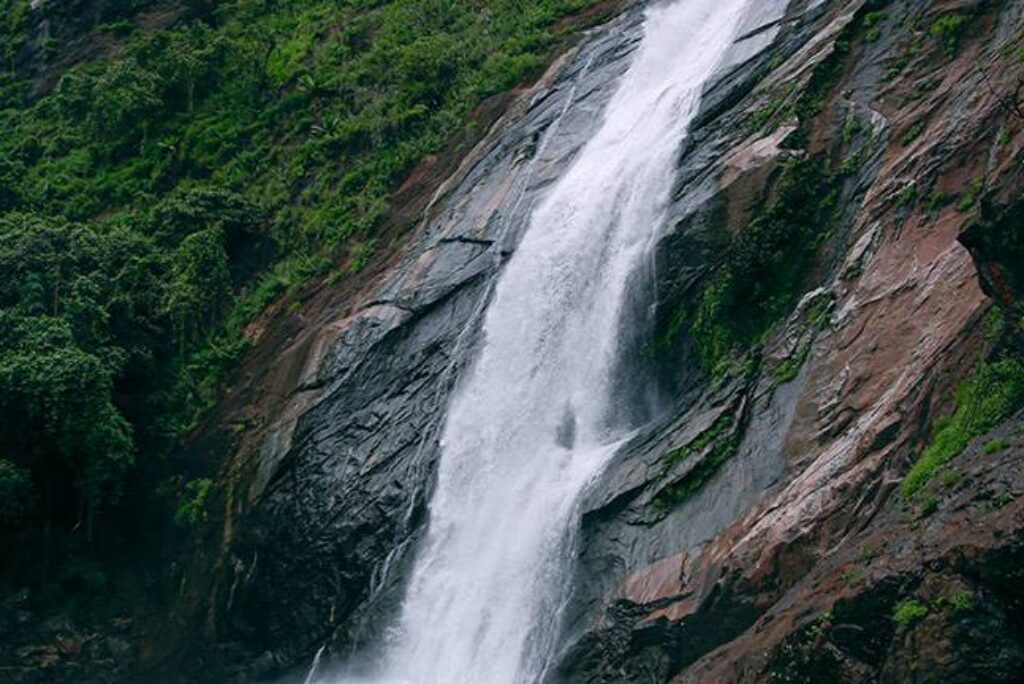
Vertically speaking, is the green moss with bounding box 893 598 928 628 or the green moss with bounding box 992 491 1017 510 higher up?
the green moss with bounding box 992 491 1017 510

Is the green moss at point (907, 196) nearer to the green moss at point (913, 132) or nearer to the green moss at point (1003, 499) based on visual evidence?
the green moss at point (913, 132)

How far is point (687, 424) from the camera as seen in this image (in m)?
20.1

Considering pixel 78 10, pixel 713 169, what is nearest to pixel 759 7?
pixel 713 169

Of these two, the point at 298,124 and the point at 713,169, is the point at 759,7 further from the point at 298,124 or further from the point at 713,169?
the point at 298,124

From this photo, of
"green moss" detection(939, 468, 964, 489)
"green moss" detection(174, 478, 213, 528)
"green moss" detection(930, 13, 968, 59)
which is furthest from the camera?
"green moss" detection(174, 478, 213, 528)

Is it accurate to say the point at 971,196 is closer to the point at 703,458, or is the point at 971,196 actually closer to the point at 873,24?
the point at 703,458

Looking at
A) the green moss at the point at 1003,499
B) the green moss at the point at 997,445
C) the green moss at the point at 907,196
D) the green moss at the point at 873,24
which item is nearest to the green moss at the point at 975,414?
the green moss at the point at 997,445

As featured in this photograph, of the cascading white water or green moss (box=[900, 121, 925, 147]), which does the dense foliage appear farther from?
green moss (box=[900, 121, 925, 147])

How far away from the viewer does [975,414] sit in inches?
574

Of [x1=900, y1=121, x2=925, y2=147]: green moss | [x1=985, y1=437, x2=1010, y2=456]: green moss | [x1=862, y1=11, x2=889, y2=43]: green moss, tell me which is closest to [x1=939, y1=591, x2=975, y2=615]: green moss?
[x1=985, y1=437, x2=1010, y2=456]: green moss

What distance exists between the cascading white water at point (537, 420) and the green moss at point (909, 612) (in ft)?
26.0

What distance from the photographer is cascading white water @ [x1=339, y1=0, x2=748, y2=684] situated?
21.0 meters

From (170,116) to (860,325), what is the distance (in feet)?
98.1

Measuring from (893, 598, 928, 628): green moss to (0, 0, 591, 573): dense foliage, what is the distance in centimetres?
1845
